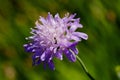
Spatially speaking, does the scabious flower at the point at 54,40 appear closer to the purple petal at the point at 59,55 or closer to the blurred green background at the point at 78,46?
the purple petal at the point at 59,55

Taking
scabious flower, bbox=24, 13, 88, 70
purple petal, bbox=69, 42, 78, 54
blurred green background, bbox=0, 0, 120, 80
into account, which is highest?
Result: blurred green background, bbox=0, 0, 120, 80

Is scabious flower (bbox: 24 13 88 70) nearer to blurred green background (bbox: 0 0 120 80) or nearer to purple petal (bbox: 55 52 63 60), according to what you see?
purple petal (bbox: 55 52 63 60)

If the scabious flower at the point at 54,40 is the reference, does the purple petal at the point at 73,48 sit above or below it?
below

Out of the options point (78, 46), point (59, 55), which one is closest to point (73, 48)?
point (59, 55)

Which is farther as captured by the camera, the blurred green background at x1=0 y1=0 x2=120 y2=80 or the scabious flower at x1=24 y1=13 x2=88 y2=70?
the blurred green background at x1=0 y1=0 x2=120 y2=80

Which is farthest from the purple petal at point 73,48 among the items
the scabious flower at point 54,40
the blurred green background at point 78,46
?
the blurred green background at point 78,46

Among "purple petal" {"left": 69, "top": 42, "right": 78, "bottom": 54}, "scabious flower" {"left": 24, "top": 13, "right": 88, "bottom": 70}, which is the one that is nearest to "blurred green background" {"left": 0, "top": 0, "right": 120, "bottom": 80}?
"scabious flower" {"left": 24, "top": 13, "right": 88, "bottom": 70}
